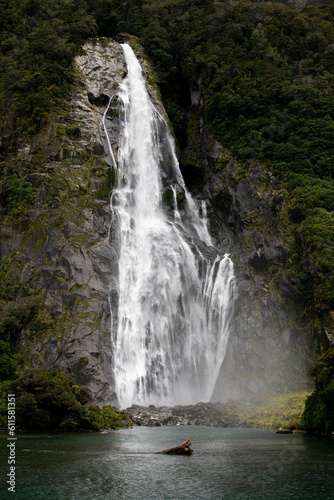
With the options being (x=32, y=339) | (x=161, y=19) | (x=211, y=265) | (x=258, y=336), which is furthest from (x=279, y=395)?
(x=161, y=19)

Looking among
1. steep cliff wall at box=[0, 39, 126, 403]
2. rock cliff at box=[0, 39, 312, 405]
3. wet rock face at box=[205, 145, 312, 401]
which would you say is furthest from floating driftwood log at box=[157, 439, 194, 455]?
wet rock face at box=[205, 145, 312, 401]

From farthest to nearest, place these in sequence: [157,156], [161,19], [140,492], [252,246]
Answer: [161,19] → [157,156] → [252,246] → [140,492]

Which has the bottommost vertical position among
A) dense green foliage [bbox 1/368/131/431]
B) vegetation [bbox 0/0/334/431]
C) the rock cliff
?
dense green foliage [bbox 1/368/131/431]

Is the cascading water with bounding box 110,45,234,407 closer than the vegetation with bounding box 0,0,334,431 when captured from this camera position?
Yes

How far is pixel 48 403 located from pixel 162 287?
1908 centimetres

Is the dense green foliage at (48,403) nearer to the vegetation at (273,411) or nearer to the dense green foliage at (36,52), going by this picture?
the vegetation at (273,411)

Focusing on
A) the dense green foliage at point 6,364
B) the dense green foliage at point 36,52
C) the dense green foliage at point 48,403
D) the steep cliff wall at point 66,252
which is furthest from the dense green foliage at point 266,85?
the dense green foliage at point 6,364

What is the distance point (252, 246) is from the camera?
1758 inches

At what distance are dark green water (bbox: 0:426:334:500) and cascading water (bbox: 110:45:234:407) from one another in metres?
15.0

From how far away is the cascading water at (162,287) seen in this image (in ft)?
126

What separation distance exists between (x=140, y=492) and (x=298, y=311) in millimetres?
28246

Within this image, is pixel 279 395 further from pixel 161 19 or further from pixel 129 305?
pixel 161 19

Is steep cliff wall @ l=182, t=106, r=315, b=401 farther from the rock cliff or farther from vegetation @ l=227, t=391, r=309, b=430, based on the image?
vegetation @ l=227, t=391, r=309, b=430

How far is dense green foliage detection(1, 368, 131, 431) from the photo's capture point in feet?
81.0
